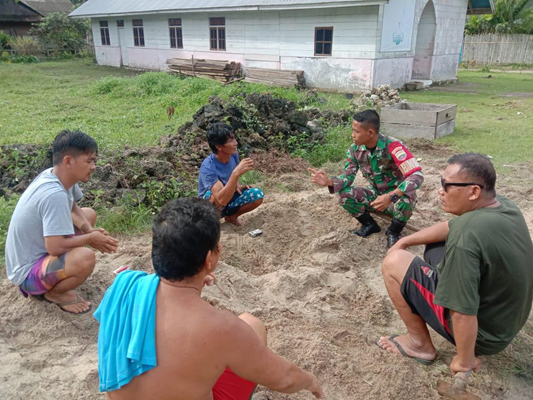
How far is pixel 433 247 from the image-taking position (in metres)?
2.81

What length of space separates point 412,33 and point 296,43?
4.18 m

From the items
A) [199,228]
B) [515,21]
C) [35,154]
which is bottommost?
[35,154]

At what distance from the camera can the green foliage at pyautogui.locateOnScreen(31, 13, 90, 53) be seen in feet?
89.4

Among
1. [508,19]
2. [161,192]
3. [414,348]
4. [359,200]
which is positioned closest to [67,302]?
[161,192]

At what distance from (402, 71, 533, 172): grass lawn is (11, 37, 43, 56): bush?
22528mm

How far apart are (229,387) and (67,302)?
1758mm

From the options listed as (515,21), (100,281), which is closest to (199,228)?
(100,281)

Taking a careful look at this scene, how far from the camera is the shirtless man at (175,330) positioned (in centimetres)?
146

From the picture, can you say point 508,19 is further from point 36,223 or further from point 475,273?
point 36,223

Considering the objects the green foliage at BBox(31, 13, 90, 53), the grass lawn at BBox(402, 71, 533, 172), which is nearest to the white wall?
the grass lawn at BBox(402, 71, 533, 172)

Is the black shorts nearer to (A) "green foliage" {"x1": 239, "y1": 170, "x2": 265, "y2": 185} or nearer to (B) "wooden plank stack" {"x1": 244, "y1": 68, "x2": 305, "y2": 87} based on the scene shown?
(A) "green foliage" {"x1": 239, "y1": 170, "x2": 265, "y2": 185}

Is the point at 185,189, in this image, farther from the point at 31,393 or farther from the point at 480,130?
the point at 480,130

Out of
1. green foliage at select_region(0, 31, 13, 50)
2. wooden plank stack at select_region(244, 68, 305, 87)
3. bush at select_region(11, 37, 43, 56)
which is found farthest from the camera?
green foliage at select_region(0, 31, 13, 50)

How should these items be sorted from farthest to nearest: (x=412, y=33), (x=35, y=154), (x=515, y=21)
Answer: (x=515, y=21) < (x=412, y=33) < (x=35, y=154)
